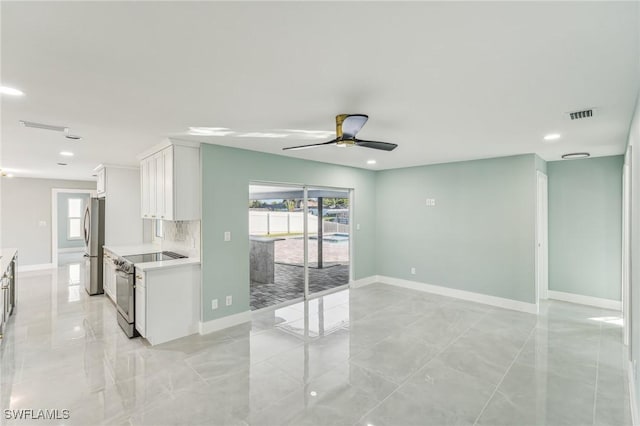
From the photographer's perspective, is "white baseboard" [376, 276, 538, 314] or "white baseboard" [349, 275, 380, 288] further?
"white baseboard" [349, 275, 380, 288]

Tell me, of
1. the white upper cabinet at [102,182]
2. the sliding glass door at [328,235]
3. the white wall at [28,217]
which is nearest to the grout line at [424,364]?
the sliding glass door at [328,235]

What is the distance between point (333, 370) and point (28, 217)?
9.38 meters

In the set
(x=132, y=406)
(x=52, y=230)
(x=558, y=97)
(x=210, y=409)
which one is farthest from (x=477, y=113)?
(x=52, y=230)

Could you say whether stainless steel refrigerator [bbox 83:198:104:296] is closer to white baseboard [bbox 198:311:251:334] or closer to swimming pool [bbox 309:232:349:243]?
white baseboard [bbox 198:311:251:334]

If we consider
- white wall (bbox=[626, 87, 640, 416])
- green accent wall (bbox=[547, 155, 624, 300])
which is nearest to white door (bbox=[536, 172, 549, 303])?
green accent wall (bbox=[547, 155, 624, 300])

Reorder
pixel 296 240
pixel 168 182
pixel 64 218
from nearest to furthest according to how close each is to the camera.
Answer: pixel 168 182, pixel 296 240, pixel 64 218

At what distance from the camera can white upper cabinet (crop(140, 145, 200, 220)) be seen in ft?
12.7

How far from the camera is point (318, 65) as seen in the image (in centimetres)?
188

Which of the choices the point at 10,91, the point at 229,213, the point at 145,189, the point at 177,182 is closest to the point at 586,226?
the point at 229,213

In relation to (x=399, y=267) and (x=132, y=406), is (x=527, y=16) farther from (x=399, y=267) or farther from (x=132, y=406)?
(x=399, y=267)

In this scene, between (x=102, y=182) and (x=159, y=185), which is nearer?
(x=159, y=185)

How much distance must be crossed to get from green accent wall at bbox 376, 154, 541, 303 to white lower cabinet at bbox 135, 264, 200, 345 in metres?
4.07

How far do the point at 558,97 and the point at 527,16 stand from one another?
1.37 meters

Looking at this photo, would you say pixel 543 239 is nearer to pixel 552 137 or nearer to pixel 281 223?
pixel 552 137
